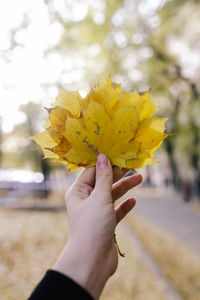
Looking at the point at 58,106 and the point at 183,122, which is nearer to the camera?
the point at 58,106

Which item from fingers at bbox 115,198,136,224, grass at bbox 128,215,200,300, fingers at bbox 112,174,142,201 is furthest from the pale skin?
grass at bbox 128,215,200,300

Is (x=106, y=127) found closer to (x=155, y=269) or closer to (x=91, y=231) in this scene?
(x=91, y=231)

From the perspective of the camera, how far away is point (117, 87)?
118 centimetres

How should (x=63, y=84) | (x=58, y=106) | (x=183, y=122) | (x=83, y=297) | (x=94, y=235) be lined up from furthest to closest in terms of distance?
(x=183, y=122) < (x=63, y=84) < (x=58, y=106) < (x=94, y=235) < (x=83, y=297)

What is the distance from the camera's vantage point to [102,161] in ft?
3.76

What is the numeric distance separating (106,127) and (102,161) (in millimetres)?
152

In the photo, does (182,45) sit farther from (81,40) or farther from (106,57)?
(81,40)

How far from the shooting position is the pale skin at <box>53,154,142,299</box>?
939 millimetres

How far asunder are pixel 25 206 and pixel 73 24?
7366 mm

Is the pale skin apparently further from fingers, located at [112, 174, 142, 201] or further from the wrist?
fingers, located at [112, 174, 142, 201]

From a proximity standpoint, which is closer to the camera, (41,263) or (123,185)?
(123,185)

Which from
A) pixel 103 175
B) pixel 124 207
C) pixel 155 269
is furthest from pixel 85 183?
pixel 155 269

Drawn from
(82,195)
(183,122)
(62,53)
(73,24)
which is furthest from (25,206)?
(82,195)

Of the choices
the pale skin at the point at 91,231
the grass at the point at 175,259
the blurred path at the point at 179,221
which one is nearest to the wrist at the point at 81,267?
the pale skin at the point at 91,231
